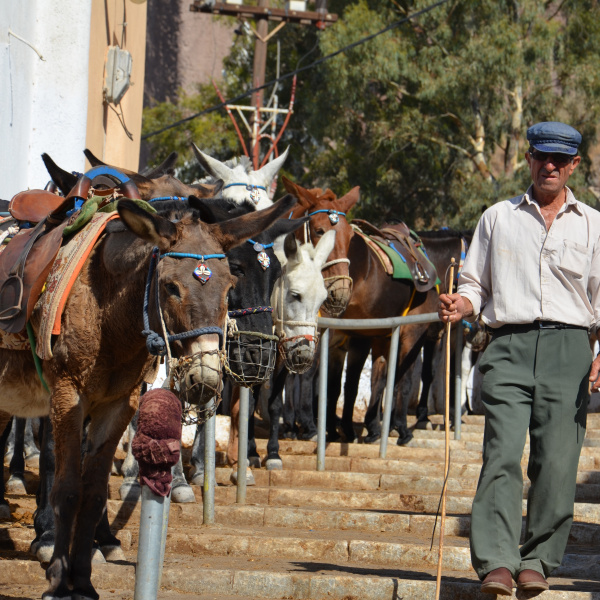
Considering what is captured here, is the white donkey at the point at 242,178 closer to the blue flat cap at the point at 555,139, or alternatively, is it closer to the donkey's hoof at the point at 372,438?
the blue flat cap at the point at 555,139

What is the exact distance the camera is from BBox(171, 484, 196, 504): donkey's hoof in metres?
8.23

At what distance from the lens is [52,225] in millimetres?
6449

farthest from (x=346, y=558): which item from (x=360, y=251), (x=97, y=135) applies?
(x=97, y=135)

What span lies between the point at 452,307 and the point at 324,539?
2.23 metres

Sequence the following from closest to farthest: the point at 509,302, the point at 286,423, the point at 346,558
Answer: the point at 509,302, the point at 346,558, the point at 286,423

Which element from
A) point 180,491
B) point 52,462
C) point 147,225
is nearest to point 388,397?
point 180,491

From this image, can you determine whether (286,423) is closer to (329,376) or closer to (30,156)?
(329,376)

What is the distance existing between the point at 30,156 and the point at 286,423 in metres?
4.27

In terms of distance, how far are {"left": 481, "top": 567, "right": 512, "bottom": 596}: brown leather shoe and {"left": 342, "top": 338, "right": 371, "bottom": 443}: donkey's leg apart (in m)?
6.86

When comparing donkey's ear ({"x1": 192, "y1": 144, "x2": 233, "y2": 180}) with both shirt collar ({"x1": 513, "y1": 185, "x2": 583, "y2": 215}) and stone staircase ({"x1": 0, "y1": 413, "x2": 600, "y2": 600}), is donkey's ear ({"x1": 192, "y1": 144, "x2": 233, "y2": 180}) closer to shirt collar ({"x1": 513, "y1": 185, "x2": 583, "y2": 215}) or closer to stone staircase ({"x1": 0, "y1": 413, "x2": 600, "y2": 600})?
stone staircase ({"x1": 0, "y1": 413, "x2": 600, "y2": 600})

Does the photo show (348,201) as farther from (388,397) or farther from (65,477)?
(65,477)

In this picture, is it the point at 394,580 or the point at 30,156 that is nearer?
the point at 394,580

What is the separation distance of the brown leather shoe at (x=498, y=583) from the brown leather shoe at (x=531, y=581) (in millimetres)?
83

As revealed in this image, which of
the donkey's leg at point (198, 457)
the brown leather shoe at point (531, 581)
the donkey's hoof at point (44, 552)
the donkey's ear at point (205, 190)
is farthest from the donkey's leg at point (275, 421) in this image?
the brown leather shoe at point (531, 581)
